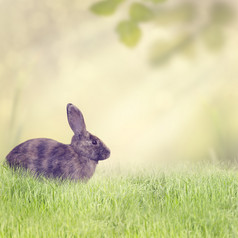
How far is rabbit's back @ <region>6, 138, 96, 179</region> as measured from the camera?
15.1 ft

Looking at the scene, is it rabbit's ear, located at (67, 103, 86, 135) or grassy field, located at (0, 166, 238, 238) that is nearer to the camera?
grassy field, located at (0, 166, 238, 238)

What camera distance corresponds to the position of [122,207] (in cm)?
375

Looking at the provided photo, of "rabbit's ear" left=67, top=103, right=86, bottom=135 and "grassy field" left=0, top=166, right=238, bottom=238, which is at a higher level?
"rabbit's ear" left=67, top=103, right=86, bottom=135

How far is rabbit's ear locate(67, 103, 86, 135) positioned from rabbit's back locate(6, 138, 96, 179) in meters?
0.22

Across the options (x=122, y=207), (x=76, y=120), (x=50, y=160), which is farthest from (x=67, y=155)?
(x=122, y=207)

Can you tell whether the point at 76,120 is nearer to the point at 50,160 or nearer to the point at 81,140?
the point at 81,140

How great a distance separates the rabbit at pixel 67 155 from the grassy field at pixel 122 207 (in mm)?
169

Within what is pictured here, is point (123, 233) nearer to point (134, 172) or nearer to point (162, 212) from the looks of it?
point (162, 212)

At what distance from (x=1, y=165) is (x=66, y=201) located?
4.47 ft

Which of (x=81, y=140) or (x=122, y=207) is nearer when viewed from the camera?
(x=122, y=207)

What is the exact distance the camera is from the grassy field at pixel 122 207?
3.28 metres

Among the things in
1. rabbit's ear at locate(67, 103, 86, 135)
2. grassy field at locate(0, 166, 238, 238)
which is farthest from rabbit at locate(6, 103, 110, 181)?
grassy field at locate(0, 166, 238, 238)

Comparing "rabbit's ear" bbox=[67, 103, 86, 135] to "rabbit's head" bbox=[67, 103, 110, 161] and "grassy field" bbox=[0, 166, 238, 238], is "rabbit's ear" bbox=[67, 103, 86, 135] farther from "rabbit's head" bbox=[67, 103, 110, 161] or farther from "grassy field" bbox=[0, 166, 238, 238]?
"grassy field" bbox=[0, 166, 238, 238]

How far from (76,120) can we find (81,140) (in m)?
0.24
